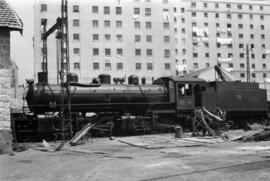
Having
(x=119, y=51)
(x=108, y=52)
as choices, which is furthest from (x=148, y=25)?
(x=108, y=52)

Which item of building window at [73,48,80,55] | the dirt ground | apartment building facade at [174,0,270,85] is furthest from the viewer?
apartment building facade at [174,0,270,85]

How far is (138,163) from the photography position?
11.2 m

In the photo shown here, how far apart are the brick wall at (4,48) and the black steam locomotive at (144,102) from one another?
→ 18.5ft

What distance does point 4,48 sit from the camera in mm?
14656

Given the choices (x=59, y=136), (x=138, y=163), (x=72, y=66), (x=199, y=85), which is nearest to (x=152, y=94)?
(x=199, y=85)

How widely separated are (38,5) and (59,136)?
4330 centimetres

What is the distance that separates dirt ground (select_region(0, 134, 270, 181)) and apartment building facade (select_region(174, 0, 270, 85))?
65112 millimetres

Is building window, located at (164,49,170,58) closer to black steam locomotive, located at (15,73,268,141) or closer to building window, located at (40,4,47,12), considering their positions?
building window, located at (40,4,47,12)

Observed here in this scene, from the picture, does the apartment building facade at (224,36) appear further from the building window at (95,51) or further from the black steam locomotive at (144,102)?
the black steam locomotive at (144,102)

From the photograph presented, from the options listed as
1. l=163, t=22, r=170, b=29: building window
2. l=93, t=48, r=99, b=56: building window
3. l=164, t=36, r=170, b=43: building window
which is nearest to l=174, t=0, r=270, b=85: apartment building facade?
l=164, t=36, r=170, b=43: building window

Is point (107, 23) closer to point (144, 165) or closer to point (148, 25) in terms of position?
point (148, 25)

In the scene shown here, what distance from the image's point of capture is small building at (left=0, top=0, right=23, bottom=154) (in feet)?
47.0

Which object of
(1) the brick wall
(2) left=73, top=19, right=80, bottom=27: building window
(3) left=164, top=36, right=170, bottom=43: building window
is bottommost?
(1) the brick wall

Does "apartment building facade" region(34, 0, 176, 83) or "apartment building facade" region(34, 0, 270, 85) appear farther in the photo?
"apartment building facade" region(34, 0, 176, 83)
